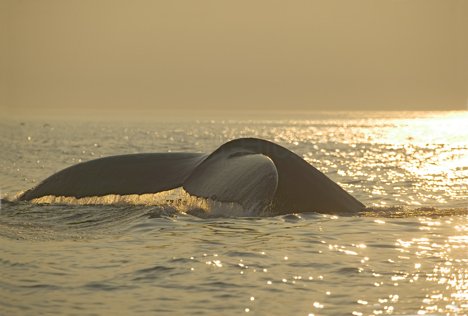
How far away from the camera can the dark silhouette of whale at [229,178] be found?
10156 mm

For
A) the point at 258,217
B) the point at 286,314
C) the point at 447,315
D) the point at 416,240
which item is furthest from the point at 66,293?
the point at 416,240

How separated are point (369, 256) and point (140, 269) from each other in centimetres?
253

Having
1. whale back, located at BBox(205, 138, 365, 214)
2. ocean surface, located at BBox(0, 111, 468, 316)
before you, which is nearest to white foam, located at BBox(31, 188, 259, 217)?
ocean surface, located at BBox(0, 111, 468, 316)

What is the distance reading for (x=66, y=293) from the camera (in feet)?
22.6

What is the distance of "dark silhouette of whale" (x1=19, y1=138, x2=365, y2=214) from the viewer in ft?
33.3

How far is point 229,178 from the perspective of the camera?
10.2 m

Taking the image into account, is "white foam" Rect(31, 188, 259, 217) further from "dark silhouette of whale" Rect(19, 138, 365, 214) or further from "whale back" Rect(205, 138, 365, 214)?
"whale back" Rect(205, 138, 365, 214)

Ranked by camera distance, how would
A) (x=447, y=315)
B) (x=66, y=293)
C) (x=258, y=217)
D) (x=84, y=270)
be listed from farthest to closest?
(x=258, y=217) → (x=84, y=270) → (x=66, y=293) → (x=447, y=315)

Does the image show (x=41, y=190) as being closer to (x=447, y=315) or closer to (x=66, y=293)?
(x=66, y=293)

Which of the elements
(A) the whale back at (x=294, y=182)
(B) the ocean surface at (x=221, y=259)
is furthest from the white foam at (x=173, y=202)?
(A) the whale back at (x=294, y=182)

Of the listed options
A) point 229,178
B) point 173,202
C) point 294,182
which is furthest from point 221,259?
point 173,202

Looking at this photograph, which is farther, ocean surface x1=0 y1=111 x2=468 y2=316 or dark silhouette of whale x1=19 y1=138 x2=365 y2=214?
dark silhouette of whale x1=19 y1=138 x2=365 y2=214

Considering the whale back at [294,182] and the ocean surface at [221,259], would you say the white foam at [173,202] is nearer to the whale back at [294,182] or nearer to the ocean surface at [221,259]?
the ocean surface at [221,259]

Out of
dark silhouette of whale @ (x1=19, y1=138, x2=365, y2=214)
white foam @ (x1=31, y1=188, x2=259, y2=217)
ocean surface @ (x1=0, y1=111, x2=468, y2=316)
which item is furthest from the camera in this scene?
white foam @ (x1=31, y1=188, x2=259, y2=217)
